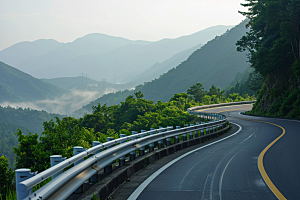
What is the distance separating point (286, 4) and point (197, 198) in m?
36.0

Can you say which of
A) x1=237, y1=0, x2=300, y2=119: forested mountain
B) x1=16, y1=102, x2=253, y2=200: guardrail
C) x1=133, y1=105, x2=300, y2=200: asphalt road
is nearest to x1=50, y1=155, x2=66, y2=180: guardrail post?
x1=16, y1=102, x2=253, y2=200: guardrail

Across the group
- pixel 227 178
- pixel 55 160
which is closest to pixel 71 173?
pixel 55 160

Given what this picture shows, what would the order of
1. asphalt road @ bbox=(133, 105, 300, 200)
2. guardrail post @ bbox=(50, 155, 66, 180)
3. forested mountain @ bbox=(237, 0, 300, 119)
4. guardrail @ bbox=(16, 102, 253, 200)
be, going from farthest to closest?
forested mountain @ bbox=(237, 0, 300, 119), asphalt road @ bbox=(133, 105, 300, 200), guardrail post @ bbox=(50, 155, 66, 180), guardrail @ bbox=(16, 102, 253, 200)

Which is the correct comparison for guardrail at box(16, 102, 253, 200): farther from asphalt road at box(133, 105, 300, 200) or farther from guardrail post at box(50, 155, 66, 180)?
asphalt road at box(133, 105, 300, 200)

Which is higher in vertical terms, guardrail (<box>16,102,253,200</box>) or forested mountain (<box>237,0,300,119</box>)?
forested mountain (<box>237,0,300,119</box>)

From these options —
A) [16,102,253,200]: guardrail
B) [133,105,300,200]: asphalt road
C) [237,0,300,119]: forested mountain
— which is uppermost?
[237,0,300,119]: forested mountain

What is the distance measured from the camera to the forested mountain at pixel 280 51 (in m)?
33.7

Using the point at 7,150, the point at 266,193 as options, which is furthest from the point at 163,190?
the point at 7,150

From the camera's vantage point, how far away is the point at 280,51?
36.3 m

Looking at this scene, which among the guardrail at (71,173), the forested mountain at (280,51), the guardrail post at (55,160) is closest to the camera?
the guardrail at (71,173)

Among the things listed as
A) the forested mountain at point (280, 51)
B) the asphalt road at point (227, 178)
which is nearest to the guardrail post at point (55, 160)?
the asphalt road at point (227, 178)

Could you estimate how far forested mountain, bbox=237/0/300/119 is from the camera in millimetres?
33688

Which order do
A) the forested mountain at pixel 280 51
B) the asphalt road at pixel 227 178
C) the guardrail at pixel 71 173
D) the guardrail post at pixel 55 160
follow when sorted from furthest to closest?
the forested mountain at pixel 280 51, the asphalt road at pixel 227 178, the guardrail post at pixel 55 160, the guardrail at pixel 71 173

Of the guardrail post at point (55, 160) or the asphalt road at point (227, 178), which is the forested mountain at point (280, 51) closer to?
the asphalt road at point (227, 178)
